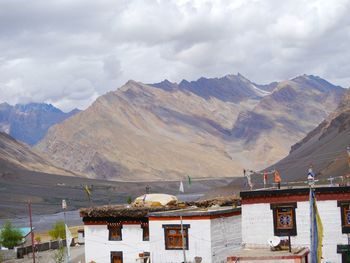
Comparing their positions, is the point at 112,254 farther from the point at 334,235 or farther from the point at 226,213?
the point at 334,235

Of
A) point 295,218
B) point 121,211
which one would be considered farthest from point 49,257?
point 295,218

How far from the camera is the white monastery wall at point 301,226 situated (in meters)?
32.8

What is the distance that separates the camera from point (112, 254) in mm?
40000

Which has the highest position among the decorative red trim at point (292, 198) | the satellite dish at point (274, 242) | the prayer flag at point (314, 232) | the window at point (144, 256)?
the decorative red trim at point (292, 198)

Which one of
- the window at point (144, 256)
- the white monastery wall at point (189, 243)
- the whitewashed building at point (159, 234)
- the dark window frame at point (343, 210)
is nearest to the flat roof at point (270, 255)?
the dark window frame at point (343, 210)

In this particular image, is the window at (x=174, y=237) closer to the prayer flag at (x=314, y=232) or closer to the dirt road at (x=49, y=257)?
the prayer flag at (x=314, y=232)

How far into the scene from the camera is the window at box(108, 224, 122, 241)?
3991cm

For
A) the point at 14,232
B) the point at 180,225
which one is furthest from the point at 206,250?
the point at 14,232

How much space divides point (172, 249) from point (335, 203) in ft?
30.9

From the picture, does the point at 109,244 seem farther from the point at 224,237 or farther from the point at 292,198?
the point at 292,198

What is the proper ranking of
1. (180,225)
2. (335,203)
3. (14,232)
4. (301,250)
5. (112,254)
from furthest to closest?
(14,232) → (112,254) → (180,225) → (335,203) → (301,250)

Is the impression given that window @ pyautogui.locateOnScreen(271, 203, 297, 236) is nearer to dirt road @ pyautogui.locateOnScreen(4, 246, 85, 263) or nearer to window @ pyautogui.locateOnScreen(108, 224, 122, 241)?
window @ pyautogui.locateOnScreen(108, 224, 122, 241)

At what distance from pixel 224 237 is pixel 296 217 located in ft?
16.0

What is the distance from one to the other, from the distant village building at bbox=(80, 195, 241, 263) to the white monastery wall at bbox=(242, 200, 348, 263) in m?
2.13
